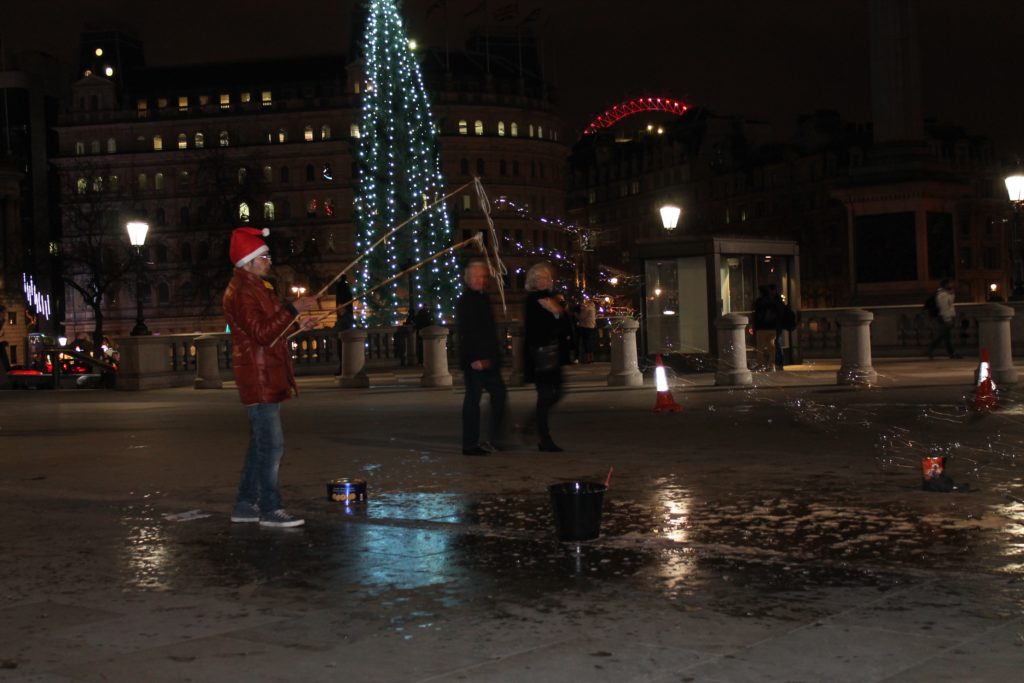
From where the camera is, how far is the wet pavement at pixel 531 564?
19.1 feet

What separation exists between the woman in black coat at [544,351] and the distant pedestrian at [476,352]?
341 mm

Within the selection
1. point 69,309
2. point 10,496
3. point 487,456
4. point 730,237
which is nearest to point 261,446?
point 10,496

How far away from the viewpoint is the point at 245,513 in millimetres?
9758

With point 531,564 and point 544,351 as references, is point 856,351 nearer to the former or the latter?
point 544,351

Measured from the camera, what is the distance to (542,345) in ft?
45.3

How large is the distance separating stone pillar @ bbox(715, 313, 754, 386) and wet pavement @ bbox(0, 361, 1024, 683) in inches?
330

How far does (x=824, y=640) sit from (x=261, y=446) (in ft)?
15.6

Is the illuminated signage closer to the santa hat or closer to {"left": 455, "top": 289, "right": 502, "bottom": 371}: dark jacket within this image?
{"left": 455, "top": 289, "right": 502, "bottom": 371}: dark jacket

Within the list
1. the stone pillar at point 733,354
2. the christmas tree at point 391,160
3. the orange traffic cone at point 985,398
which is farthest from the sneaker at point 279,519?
the christmas tree at point 391,160

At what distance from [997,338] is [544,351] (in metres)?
11.3

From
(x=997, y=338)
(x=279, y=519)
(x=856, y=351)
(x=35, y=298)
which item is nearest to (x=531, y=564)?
(x=279, y=519)

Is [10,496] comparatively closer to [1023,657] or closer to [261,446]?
[261,446]

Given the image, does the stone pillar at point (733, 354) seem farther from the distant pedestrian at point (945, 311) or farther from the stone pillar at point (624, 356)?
the distant pedestrian at point (945, 311)

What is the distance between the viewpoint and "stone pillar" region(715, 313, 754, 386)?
23984mm
